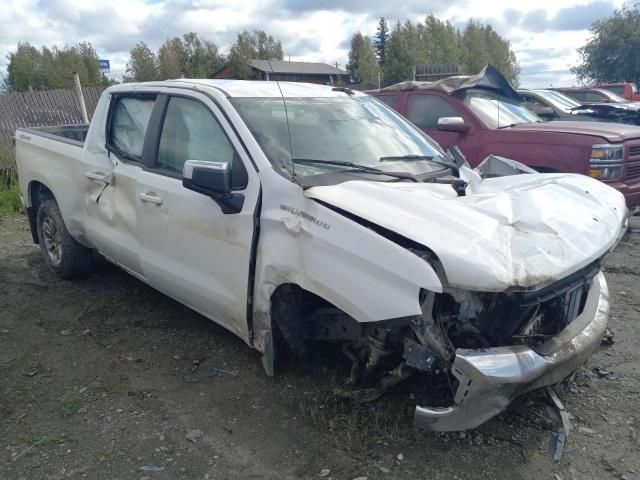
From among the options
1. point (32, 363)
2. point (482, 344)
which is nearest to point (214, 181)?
point (482, 344)

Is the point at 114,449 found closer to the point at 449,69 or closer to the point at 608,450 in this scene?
the point at 608,450

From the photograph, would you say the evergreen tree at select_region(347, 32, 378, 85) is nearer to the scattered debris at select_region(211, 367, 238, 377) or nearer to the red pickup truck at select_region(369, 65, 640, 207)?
the red pickup truck at select_region(369, 65, 640, 207)

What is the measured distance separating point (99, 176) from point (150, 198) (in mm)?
859

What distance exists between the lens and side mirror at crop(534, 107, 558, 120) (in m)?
9.00

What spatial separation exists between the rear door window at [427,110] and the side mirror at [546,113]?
2578 millimetres

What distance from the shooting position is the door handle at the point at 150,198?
3.75 metres

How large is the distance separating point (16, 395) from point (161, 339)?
1.03 metres

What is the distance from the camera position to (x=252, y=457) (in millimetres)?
2838

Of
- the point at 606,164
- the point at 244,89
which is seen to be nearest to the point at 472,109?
the point at 606,164

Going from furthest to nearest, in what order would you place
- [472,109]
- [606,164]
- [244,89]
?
[472,109] < [606,164] < [244,89]

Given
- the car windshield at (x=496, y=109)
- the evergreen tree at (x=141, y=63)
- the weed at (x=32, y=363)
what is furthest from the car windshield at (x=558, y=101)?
the evergreen tree at (x=141, y=63)

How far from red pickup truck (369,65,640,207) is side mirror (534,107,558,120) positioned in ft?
4.68

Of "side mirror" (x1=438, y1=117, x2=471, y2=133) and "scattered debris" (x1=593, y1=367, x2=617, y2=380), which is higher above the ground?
"side mirror" (x1=438, y1=117, x2=471, y2=133)

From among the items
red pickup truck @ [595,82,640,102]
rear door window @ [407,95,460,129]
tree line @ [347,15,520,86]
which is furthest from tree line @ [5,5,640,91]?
rear door window @ [407,95,460,129]
